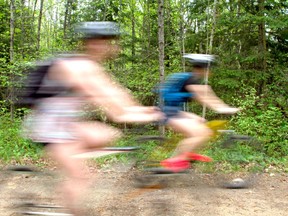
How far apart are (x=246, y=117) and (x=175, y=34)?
16.6ft

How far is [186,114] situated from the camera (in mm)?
3064

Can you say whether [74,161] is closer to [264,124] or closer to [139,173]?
[139,173]

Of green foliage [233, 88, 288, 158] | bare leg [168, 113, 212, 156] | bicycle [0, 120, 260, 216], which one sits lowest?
green foliage [233, 88, 288, 158]

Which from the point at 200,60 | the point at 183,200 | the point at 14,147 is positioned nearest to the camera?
the point at 200,60

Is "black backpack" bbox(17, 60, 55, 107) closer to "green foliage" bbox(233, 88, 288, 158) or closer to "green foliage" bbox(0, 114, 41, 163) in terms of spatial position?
"green foliage" bbox(0, 114, 41, 163)

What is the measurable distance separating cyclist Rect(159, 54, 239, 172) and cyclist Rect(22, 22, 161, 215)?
0.74 m

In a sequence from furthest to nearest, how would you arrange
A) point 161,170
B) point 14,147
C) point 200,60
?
point 14,147 < point 200,60 < point 161,170

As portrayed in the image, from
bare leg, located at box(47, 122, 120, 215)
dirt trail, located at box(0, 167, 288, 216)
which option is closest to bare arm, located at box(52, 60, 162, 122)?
bare leg, located at box(47, 122, 120, 215)

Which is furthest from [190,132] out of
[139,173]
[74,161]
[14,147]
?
[14,147]

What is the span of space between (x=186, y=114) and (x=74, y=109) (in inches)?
→ 48.3

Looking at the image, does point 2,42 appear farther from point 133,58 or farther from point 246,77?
point 246,77

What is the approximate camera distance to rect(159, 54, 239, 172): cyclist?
2918mm

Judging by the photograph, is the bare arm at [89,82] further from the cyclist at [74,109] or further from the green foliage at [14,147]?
the green foliage at [14,147]

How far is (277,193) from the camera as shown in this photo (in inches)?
278
